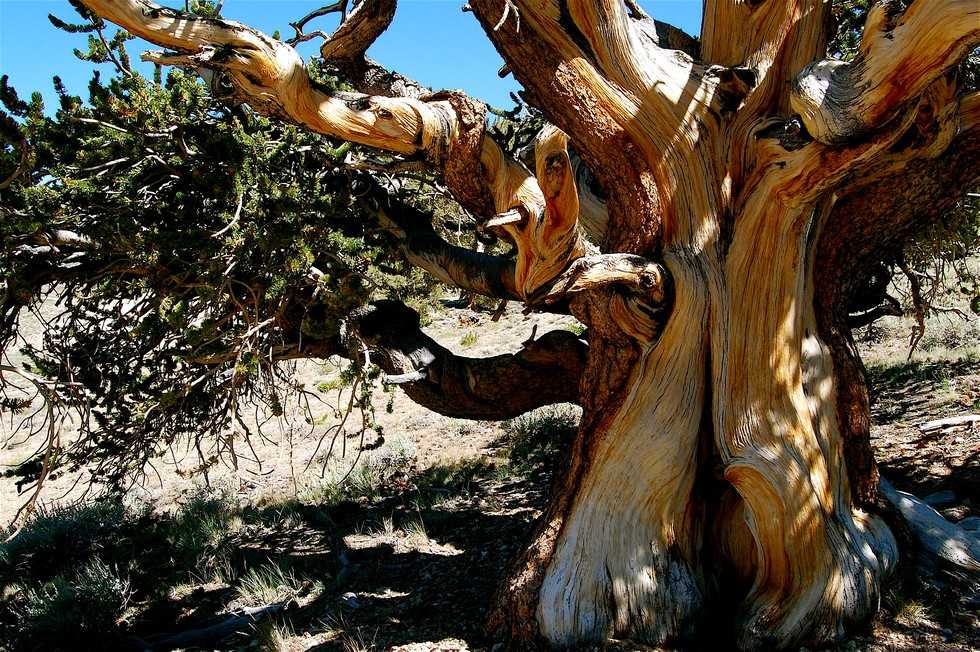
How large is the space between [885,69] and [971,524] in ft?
10.7

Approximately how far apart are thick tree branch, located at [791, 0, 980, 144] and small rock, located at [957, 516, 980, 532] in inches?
114

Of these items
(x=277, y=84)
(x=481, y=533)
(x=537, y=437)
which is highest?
(x=277, y=84)

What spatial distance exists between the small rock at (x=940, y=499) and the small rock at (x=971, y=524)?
32cm

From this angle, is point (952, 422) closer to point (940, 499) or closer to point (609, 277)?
point (940, 499)

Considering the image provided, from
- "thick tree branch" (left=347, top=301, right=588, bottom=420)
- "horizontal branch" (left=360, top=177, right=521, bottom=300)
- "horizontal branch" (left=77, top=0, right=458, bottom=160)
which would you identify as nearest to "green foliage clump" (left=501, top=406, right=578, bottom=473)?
"thick tree branch" (left=347, top=301, right=588, bottom=420)

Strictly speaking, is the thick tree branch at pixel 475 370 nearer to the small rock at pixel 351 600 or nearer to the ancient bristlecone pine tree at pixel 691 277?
the ancient bristlecone pine tree at pixel 691 277

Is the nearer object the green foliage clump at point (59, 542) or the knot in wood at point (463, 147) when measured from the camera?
the knot in wood at point (463, 147)

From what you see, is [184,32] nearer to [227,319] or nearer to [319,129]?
[319,129]

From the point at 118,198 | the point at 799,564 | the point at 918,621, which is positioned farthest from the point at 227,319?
the point at 918,621

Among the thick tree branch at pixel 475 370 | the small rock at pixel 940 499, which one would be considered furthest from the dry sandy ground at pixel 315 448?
the small rock at pixel 940 499

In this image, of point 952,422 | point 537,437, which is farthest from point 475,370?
point 952,422

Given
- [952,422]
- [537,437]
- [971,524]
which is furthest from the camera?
[537,437]

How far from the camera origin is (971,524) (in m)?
4.86

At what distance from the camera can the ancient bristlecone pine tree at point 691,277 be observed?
382cm
